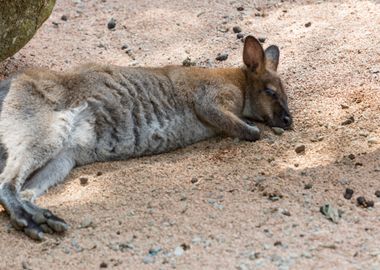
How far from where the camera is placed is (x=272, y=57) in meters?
6.20

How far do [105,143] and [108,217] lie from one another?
1.10m

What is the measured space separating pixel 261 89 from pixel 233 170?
4.17 ft

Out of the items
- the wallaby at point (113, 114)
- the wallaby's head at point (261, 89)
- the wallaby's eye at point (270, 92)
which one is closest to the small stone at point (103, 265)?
the wallaby at point (113, 114)

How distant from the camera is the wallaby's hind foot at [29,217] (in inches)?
163

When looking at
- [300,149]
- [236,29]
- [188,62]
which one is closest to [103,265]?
[300,149]

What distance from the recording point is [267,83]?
597 cm

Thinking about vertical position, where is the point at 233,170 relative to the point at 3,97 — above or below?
below

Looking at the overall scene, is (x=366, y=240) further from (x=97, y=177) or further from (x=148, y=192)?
(x=97, y=177)

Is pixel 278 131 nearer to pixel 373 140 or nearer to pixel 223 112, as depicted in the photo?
pixel 223 112

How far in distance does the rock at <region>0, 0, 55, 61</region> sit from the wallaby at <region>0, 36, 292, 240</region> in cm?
51

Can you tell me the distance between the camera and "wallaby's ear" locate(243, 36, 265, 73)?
19.5 ft

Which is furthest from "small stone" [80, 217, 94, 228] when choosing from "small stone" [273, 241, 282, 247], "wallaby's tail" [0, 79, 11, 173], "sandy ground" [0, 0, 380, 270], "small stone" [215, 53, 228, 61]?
"small stone" [215, 53, 228, 61]

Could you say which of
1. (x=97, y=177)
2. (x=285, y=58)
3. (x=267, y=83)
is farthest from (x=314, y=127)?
(x=97, y=177)

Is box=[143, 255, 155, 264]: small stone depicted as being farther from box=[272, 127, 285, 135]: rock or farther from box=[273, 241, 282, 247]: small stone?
box=[272, 127, 285, 135]: rock
